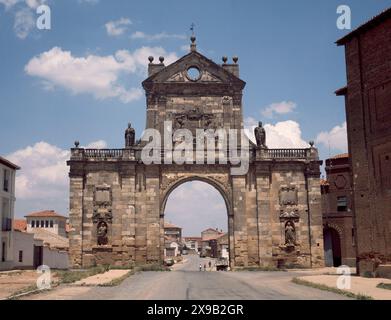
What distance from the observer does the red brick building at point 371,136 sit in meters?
24.2

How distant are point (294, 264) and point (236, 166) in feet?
25.7

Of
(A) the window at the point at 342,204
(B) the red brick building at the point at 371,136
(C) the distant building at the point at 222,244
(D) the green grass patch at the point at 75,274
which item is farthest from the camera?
(C) the distant building at the point at 222,244

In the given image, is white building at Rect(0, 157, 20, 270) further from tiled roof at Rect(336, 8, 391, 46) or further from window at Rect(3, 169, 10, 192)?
tiled roof at Rect(336, 8, 391, 46)

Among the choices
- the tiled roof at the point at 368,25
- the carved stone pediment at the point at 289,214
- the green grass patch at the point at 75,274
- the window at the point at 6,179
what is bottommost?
the green grass patch at the point at 75,274

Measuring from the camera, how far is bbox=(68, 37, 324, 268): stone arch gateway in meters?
35.4

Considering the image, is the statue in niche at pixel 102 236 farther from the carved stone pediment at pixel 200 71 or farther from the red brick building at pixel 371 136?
the red brick building at pixel 371 136

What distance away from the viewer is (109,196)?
35844 mm

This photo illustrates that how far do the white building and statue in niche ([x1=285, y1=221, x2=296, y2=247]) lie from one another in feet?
66.2

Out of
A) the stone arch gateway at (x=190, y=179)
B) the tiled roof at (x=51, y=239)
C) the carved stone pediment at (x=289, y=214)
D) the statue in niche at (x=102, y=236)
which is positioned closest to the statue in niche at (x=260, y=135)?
the stone arch gateway at (x=190, y=179)

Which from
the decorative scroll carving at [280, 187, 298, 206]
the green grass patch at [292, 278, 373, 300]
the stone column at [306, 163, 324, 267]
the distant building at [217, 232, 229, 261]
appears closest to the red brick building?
the green grass patch at [292, 278, 373, 300]

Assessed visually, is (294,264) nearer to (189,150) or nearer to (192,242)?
(189,150)

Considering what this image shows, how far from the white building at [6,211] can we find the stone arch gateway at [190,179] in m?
5.70

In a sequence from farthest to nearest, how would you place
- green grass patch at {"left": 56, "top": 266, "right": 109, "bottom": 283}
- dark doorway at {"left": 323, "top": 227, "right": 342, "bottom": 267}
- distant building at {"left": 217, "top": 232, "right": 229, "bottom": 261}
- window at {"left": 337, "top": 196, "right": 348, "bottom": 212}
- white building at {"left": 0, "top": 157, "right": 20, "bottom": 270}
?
distant building at {"left": 217, "top": 232, "right": 229, "bottom": 261} → window at {"left": 337, "top": 196, "right": 348, "bottom": 212} → dark doorway at {"left": 323, "top": 227, "right": 342, "bottom": 267} → white building at {"left": 0, "top": 157, "right": 20, "bottom": 270} → green grass patch at {"left": 56, "top": 266, "right": 109, "bottom": 283}
